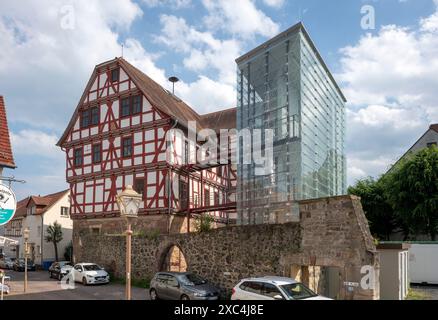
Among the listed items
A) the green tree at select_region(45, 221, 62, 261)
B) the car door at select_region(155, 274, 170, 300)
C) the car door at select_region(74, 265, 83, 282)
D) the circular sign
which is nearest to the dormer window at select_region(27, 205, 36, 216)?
the green tree at select_region(45, 221, 62, 261)

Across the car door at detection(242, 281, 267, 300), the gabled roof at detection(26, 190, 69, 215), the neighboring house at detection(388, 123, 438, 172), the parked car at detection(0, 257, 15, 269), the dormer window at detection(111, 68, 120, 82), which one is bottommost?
the parked car at detection(0, 257, 15, 269)

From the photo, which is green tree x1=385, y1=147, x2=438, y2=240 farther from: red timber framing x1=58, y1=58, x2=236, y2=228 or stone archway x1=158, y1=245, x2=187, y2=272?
stone archway x1=158, y1=245, x2=187, y2=272

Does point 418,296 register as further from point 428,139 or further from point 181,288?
point 428,139

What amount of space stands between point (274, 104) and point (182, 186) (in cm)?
1155

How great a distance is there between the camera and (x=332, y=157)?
2652 cm

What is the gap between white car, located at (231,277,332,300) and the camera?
12.5 m

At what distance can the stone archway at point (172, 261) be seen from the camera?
77.4 feet

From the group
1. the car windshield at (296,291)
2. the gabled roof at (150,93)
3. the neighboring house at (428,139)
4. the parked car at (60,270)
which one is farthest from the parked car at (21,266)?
the neighboring house at (428,139)

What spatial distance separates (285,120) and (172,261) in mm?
10567

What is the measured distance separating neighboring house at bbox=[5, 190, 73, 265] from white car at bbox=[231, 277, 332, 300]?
3280 centimetres

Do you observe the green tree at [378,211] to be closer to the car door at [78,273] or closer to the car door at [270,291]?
the car door at [78,273]

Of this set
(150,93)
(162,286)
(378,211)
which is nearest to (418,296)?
(162,286)

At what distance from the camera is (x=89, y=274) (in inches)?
990

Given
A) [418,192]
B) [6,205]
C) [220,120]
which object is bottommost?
[6,205]
